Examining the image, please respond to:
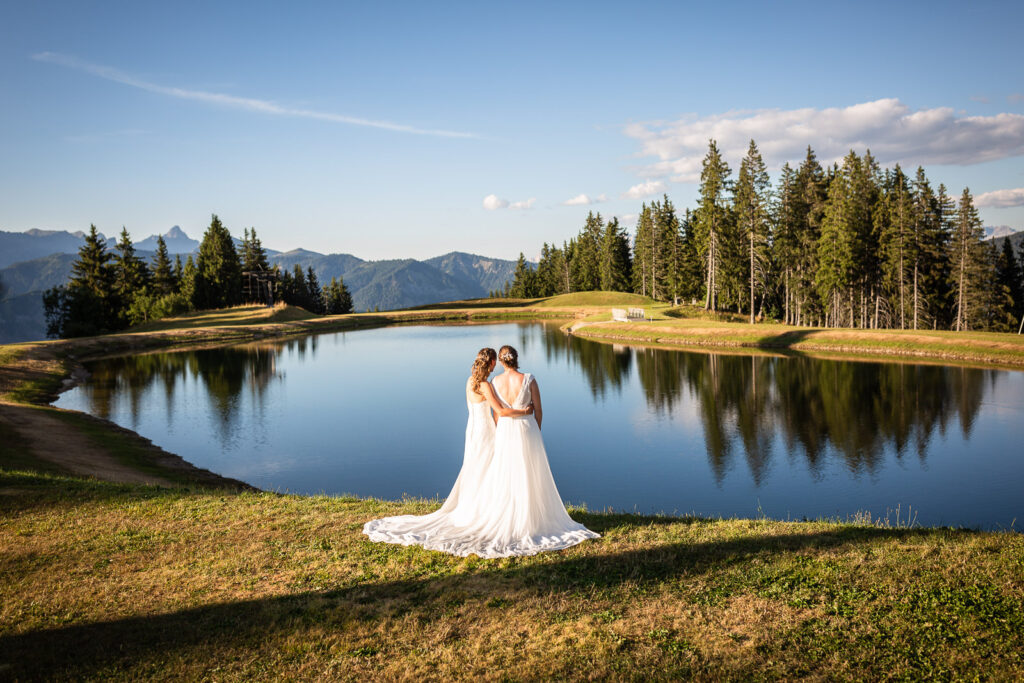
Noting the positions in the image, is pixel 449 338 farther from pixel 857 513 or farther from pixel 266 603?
pixel 266 603

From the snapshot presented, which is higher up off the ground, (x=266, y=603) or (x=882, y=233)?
(x=882, y=233)

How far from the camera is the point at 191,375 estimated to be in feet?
149

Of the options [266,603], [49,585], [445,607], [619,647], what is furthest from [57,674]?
[619,647]

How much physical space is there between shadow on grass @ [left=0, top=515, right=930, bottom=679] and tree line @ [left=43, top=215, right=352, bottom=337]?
76.4m

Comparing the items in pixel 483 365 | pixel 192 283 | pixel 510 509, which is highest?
pixel 192 283

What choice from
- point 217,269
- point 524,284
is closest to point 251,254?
point 217,269

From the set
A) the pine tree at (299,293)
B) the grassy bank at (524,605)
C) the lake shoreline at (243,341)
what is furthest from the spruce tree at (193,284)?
the grassy bank at (524,605)

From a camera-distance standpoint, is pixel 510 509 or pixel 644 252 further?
pixel 644 252

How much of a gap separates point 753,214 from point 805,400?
41.5 meters

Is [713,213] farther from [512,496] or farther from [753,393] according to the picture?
[512,496]

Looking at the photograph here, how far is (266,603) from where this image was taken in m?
7.74

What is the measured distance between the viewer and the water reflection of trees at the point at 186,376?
113 feet

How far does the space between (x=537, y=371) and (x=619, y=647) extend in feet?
125

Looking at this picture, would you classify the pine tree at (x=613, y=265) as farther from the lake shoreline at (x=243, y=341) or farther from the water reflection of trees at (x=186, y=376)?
the water reflection of trees at (x=186, y=376)
